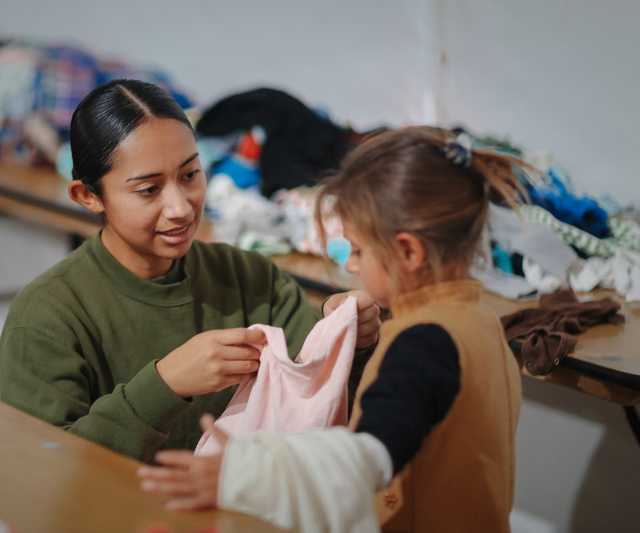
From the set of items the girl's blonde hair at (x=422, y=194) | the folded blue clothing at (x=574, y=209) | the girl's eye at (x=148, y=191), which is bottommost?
the folded blue clothing at (x=574, y=209)

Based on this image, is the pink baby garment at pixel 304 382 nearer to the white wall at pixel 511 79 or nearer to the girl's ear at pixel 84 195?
the girl's ear at pixel 84 195

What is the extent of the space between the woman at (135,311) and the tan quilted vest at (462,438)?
0.77 ft

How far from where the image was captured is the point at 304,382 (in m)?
1.23

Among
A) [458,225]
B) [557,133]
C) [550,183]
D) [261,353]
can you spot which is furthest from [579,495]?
[458,225]

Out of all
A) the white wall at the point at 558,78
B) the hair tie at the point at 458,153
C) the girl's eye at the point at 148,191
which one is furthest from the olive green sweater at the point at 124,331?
the white wall at the point at 558,78

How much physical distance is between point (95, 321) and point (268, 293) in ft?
1.04

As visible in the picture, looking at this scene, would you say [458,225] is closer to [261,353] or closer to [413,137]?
[413,137]

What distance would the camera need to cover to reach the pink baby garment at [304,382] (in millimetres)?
1209

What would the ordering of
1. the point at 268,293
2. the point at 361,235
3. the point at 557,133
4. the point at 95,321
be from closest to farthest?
1. the point at 361,235
2. the point at 95,321
3. the point at 268,293
4. the point at 557,133

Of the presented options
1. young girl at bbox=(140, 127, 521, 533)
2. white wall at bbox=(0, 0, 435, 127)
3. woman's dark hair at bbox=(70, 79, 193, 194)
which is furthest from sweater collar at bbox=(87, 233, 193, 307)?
white wall at bbox=(0, 0, 435, 127)

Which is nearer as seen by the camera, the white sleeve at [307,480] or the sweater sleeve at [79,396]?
the white sleeve at [307,480]

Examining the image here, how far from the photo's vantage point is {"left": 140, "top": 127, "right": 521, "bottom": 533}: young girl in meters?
0.89

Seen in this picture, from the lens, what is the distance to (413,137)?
1.04 m

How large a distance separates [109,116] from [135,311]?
0.97ft
